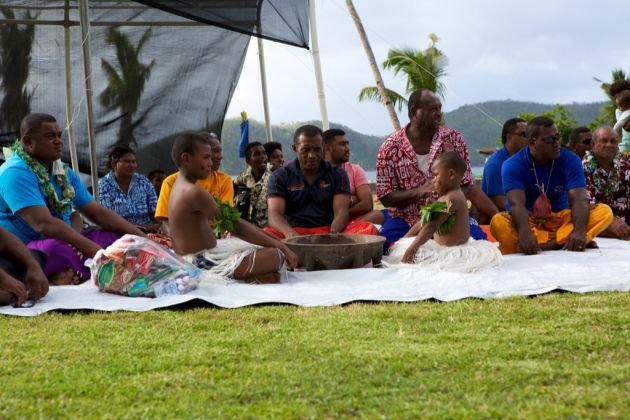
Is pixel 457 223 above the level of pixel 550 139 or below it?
below

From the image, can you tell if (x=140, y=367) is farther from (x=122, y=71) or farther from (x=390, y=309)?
(x=122, y=71)

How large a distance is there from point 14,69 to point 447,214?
222 inches

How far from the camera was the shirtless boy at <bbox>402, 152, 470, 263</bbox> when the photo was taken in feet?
15.9

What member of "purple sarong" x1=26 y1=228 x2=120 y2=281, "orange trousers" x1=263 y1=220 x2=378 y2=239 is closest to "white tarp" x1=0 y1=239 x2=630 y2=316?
"purple sarong" x1=26 y1=228 x2=120 y2=281

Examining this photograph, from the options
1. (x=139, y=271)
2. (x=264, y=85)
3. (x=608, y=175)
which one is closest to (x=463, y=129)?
(x=264, y=85)

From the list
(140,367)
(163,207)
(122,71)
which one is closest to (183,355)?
(140,367)

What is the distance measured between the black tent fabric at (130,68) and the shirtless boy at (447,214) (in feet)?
10.6

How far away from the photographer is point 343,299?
13.0 ft

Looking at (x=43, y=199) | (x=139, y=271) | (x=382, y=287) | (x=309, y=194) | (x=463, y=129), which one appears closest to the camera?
(x=139, y=271)

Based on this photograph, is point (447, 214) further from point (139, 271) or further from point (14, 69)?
point (14, 69)

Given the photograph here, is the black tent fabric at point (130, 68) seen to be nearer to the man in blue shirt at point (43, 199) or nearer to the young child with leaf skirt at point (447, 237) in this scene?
the man in blue shirt at point (43, 199)

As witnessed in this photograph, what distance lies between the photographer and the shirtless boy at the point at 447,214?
4.84m

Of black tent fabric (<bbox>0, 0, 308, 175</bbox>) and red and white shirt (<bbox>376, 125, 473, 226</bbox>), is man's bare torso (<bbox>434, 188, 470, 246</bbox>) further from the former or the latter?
black tent fabric (<bbox>0, 0, 308, 175</bbox>)

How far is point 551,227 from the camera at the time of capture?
224 inches
